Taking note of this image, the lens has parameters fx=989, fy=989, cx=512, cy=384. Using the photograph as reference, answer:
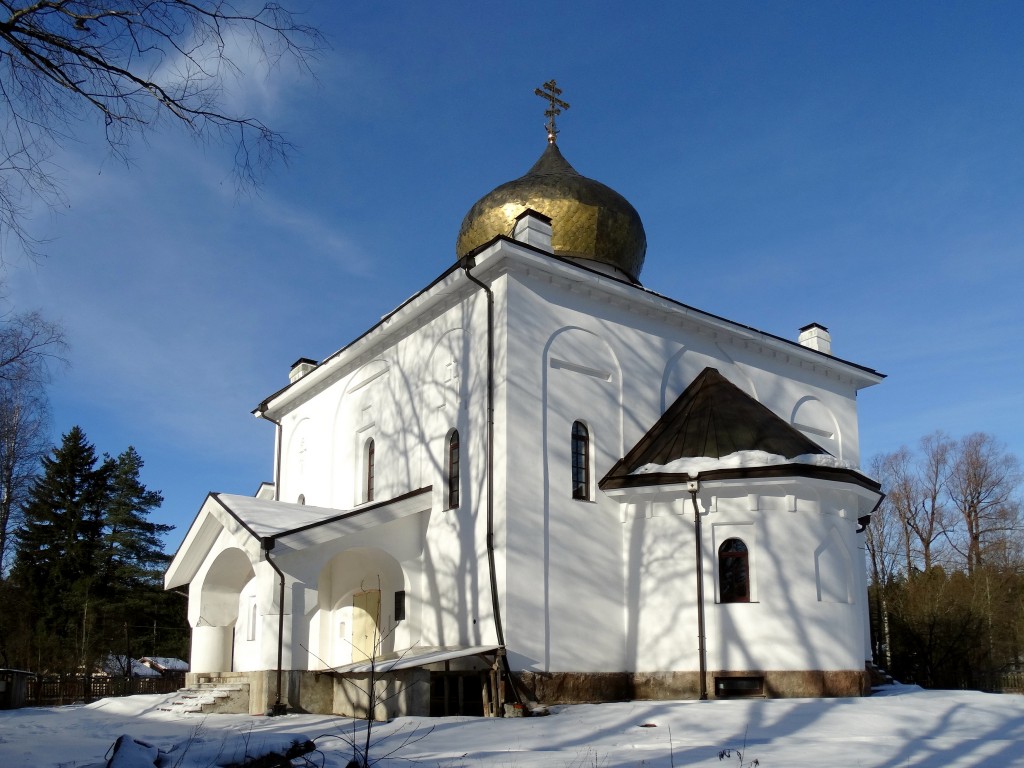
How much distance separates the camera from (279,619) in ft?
46.2

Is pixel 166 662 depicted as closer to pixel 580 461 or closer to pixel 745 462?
pixel 580 461

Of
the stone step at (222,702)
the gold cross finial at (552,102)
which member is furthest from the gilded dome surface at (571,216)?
the stone step at (222,702)

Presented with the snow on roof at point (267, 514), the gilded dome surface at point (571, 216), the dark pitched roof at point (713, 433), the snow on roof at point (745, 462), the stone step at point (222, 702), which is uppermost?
the gilded dome surface at point (571, 216)

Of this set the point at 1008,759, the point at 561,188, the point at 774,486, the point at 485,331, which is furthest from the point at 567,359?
the point at 1008,759

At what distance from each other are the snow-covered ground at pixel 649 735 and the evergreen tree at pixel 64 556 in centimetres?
2467

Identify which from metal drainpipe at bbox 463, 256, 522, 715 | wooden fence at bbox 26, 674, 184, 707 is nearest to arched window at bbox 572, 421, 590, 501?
metal drainpipe at bbox 463, 256, 522, 715

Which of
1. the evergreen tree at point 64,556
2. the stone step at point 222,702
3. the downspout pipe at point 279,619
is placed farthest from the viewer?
the evergreen tree at point 64,556

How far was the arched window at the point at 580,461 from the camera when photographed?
15621 mm

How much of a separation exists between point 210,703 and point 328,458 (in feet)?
23.2

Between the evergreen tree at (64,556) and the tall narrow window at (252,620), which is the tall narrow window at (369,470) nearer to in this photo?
the tall narrow window at (252,620)

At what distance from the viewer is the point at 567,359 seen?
15.8 meters

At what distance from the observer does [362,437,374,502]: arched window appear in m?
19.3

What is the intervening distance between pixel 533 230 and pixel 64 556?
29.9 metres

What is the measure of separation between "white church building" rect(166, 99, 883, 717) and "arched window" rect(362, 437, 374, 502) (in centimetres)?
110
